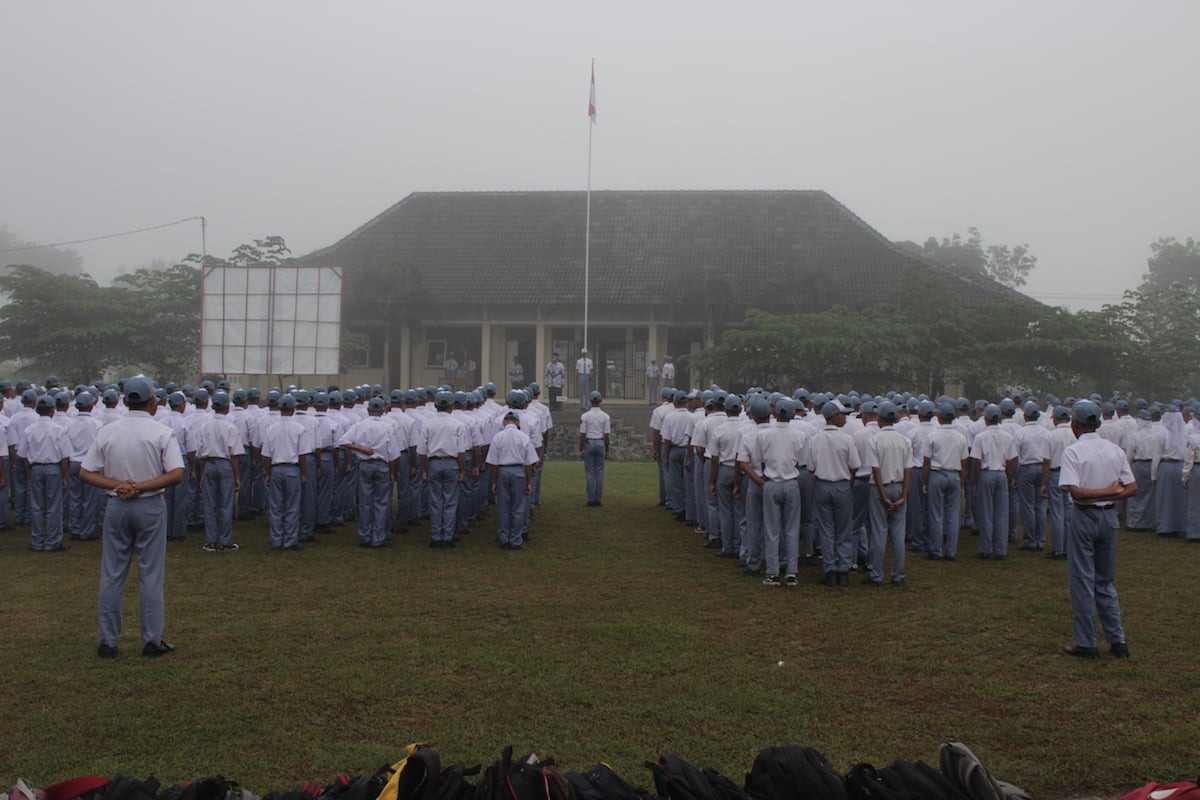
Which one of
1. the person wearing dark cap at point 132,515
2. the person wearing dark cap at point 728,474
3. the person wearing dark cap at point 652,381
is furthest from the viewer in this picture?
the person wearing dark cap at point 652,381

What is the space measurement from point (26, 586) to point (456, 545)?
4846 millimetres

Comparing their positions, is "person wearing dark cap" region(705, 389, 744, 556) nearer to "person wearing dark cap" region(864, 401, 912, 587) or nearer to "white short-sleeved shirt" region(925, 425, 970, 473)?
"person wearing dark cap" region(864, 401, 912, 587)

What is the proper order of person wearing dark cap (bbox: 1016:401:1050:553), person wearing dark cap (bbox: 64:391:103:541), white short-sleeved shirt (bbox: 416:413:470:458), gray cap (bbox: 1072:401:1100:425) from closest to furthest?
gray cap (bbox: 1072:401:1100:425), person wearing dark cap (bbox: 1016:401:1050:553), white short-sleeved shirt (bbox: 416:413:470:458), person wearing dark cap (bbox: 64:391:103:541)

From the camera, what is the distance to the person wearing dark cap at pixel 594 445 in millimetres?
15070

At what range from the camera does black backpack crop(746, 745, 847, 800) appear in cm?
378

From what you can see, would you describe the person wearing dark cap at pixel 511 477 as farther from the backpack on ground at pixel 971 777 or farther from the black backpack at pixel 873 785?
the backpack on ground at pixel 971 777

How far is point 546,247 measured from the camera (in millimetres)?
32094

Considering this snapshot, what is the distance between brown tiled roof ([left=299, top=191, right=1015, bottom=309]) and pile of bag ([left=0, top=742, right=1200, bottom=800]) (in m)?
25.2

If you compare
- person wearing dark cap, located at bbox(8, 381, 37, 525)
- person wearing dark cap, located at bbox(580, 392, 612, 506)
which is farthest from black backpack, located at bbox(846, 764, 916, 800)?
person wearing dark cap, located at bbox(8, 381, 37, 525)

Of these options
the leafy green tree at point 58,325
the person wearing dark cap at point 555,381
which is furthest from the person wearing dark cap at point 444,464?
the leafy green tree at point 58,325

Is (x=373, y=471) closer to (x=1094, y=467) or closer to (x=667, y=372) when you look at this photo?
(x=1094, y=467)

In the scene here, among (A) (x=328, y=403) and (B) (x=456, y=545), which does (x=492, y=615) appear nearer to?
(B) (x=456, y=545)

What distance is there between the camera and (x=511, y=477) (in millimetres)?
11391

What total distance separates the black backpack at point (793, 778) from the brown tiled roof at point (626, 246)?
2517 centimetres
